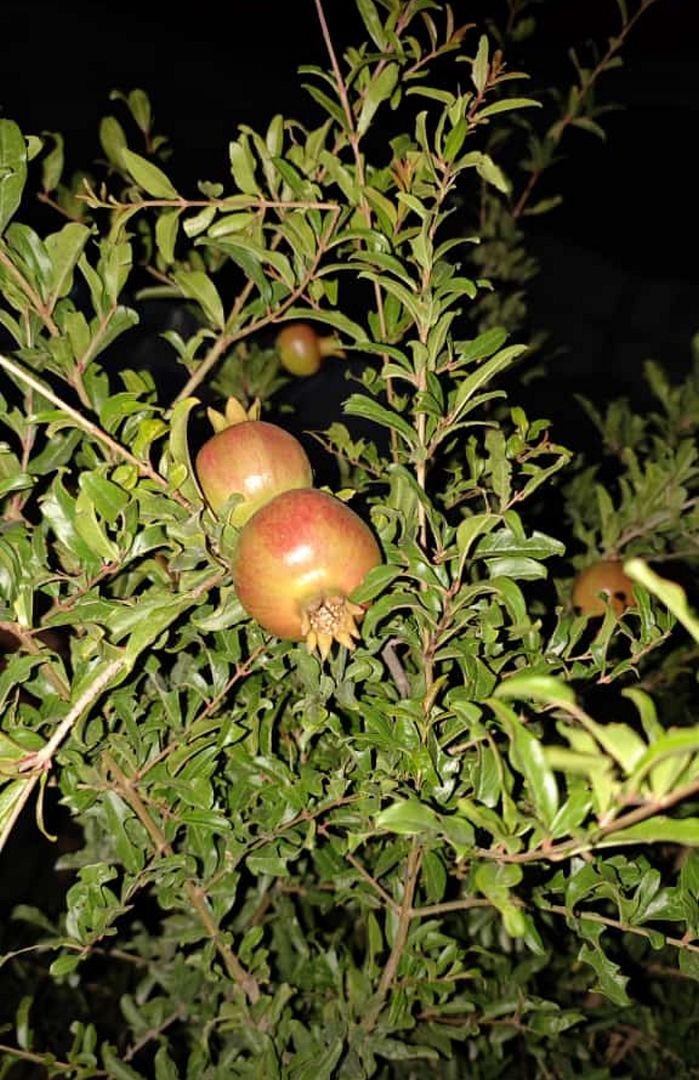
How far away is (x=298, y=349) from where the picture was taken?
123 centimetres

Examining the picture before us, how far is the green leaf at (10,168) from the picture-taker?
0.48 meters

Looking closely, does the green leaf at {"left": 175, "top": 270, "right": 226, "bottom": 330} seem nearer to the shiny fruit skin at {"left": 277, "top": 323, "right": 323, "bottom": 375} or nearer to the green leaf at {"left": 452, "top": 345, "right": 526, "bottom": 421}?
the green leaf at {"left": 452, "top": 345, "right": 526, "bottom": 421}

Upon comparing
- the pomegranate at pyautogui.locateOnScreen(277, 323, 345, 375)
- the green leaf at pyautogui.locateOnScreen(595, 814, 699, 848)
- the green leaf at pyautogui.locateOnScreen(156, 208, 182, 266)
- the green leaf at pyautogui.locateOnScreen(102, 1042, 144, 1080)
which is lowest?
the green leaf at pyautogui.locateOnScreen(102, 1042, 144, 1080)

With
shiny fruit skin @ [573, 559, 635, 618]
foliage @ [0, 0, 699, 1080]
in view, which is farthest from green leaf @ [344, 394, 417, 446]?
shiny fruit skin @ [573, 559, 635, 618]

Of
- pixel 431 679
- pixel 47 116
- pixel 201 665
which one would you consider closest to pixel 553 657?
pixel 431 679

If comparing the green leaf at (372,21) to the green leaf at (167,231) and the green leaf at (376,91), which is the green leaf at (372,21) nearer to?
the green leaf at (376,91)

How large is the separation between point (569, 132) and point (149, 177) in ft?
9.52

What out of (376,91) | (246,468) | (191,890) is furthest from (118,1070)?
(376,91)

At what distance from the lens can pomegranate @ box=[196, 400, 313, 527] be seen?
511mm

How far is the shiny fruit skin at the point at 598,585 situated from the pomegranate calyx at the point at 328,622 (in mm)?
496

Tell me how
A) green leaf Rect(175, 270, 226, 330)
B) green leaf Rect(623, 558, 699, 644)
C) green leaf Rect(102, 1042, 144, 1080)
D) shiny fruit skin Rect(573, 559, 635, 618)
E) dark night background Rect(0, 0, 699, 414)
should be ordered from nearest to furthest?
1. green leaf Rect(623, 558, 699, 644)
2. green leaf Rect(175, 270, 226, 330)
3. green leaf Rect(102, 1042, 144, 1080)
4. shiny fruit skin Rect(573, 559, 635, 618)
5. dark night background Rect(0, 0, 699, 414)

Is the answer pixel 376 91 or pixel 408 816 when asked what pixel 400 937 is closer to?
pixel 408 816

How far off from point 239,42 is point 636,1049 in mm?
2746

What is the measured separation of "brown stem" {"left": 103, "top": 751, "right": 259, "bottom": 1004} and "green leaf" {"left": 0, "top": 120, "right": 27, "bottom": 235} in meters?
0.33
